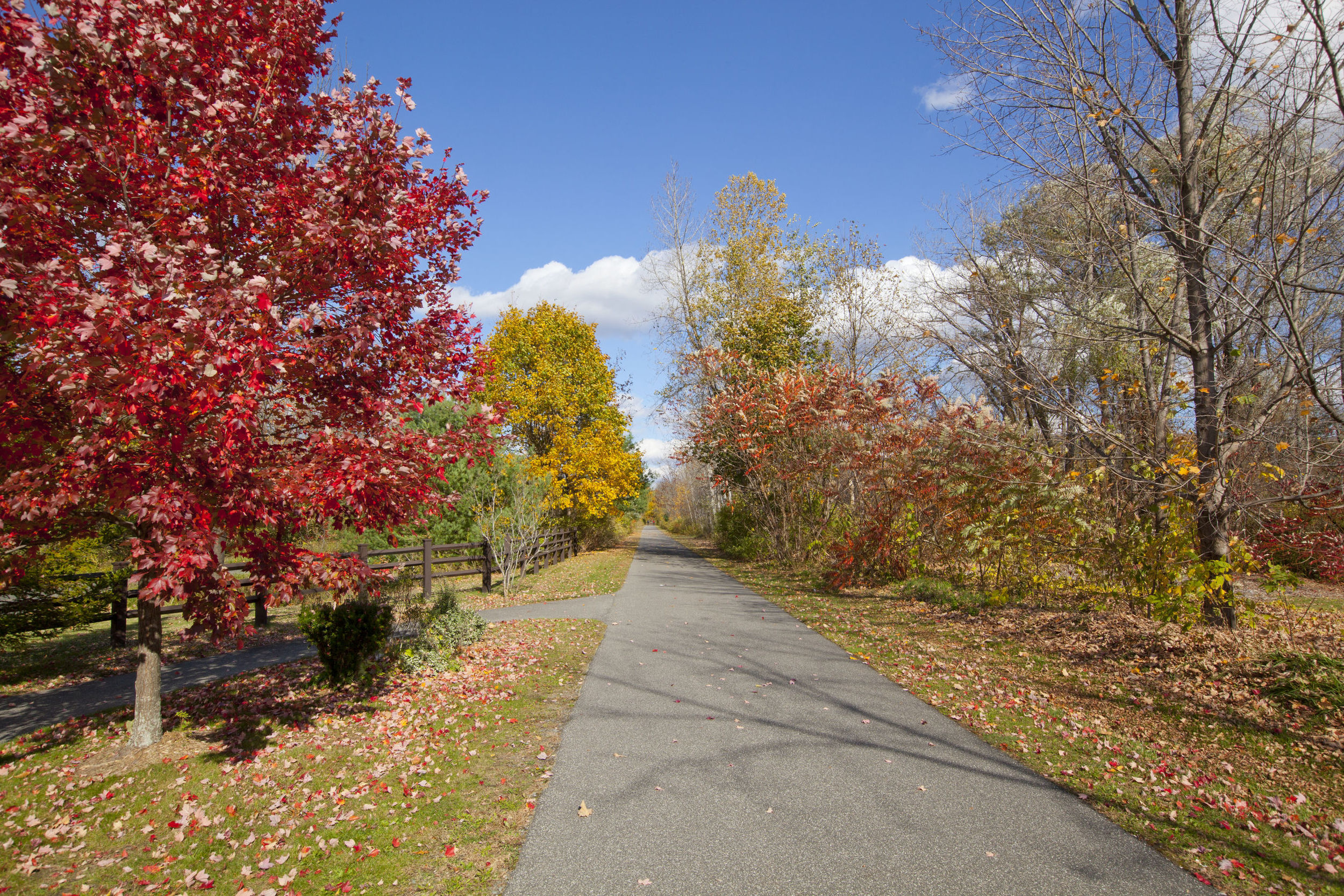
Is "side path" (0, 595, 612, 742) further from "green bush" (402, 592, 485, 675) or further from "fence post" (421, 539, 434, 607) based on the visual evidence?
"fence post" (421, 539, 434, 607)

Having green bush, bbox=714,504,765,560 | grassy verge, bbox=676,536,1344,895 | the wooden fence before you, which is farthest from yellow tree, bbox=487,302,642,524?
grassy verge, bbox=676,536,1344,895

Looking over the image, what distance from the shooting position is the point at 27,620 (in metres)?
7.48

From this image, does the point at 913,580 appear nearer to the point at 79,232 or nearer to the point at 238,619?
the point at 238,619

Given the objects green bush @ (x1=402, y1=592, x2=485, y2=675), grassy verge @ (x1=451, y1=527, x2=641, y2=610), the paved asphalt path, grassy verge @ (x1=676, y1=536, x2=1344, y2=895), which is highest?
green bush @ (x1=402, y1=592, x2=485, y2=675)

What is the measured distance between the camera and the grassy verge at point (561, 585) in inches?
531

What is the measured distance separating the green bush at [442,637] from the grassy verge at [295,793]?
0.45 meters

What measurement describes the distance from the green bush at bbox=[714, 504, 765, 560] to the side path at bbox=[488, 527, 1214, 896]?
14.9m

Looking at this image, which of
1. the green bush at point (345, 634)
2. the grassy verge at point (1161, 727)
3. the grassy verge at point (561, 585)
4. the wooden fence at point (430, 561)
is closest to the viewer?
the grassy verge at point (1161, 727)

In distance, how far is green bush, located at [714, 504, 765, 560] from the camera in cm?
2200

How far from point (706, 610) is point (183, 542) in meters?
8.91

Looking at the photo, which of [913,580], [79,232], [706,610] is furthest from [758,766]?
[913,580]

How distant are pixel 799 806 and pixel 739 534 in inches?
820

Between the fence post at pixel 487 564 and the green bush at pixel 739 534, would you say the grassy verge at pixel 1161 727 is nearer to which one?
the fence post at pixel 487 564

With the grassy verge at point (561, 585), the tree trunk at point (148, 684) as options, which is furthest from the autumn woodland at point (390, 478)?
the grassy verge at point (561, 585)
